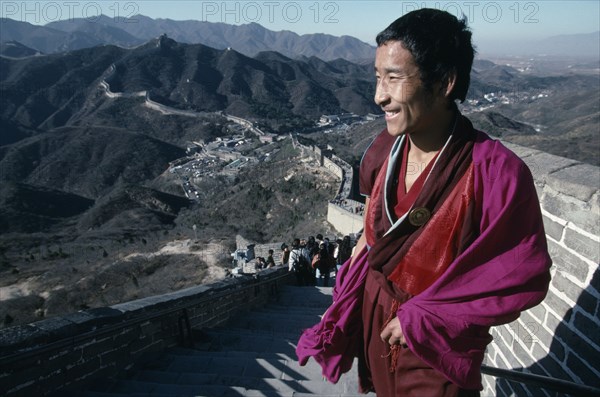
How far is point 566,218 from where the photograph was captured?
2.17 metres

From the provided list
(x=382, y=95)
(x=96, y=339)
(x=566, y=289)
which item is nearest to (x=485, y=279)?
(x=382, y=95)

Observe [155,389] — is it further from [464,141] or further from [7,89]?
[7,89]

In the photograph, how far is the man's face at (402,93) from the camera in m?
1.42

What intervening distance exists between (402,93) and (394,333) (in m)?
0.82

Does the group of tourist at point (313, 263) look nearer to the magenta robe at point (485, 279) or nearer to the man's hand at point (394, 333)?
the man's hand at point (394, 333)

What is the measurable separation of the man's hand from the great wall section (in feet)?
Answer: 3.61

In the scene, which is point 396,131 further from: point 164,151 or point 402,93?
point 164,151

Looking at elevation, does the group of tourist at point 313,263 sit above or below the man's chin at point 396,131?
below

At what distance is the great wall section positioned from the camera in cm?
206

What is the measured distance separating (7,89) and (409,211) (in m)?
94.2

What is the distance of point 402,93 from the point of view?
1.45m

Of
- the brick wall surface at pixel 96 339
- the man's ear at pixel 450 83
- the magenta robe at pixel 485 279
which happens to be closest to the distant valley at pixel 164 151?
the brick wall surface at pixel 96 339

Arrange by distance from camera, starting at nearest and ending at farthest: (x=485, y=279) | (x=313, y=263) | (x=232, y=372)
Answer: (x=485, y=279)
(x=232, y=372)
(x=313, y=263)

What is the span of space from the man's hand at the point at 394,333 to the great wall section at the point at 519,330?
110cm
